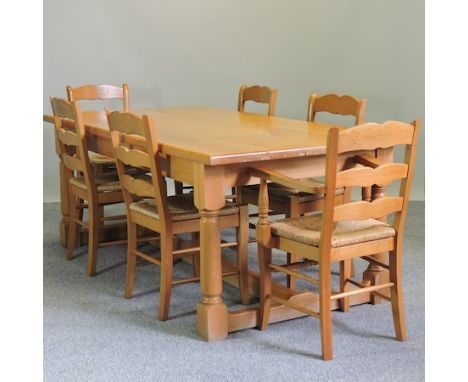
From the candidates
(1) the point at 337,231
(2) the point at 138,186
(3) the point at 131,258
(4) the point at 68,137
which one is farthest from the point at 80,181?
(1) the point at 337,231

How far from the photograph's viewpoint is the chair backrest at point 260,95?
4.82m

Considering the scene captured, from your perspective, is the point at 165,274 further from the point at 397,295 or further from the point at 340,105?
the point at 340,105

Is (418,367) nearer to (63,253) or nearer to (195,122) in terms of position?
(195,122)

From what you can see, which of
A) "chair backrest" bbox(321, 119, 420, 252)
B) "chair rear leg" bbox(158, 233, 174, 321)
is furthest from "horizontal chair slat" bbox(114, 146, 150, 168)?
"chair backrest" bbox(321, 119, 420, 252)

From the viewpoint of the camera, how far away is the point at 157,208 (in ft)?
11.2

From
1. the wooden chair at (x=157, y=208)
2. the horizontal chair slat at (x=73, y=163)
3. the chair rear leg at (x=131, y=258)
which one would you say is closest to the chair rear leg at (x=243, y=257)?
the wooden chair at (x=157, y=208)

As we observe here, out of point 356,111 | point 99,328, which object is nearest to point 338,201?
point 356,111

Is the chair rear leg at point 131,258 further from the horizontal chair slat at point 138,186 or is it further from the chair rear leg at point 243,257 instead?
the chair rear leg at point 243,257

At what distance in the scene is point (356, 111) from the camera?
4.05 meters

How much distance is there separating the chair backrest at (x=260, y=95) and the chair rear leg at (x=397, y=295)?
1891 mm

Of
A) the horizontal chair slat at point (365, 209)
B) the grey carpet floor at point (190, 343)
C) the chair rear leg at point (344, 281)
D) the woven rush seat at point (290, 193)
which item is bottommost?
the grey carpet floor at point (190, 343)

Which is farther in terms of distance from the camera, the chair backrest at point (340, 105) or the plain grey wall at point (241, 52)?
the plain grey wall at point (241, 52)

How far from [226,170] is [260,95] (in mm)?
1934

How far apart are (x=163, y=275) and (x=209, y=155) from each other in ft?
2.26
